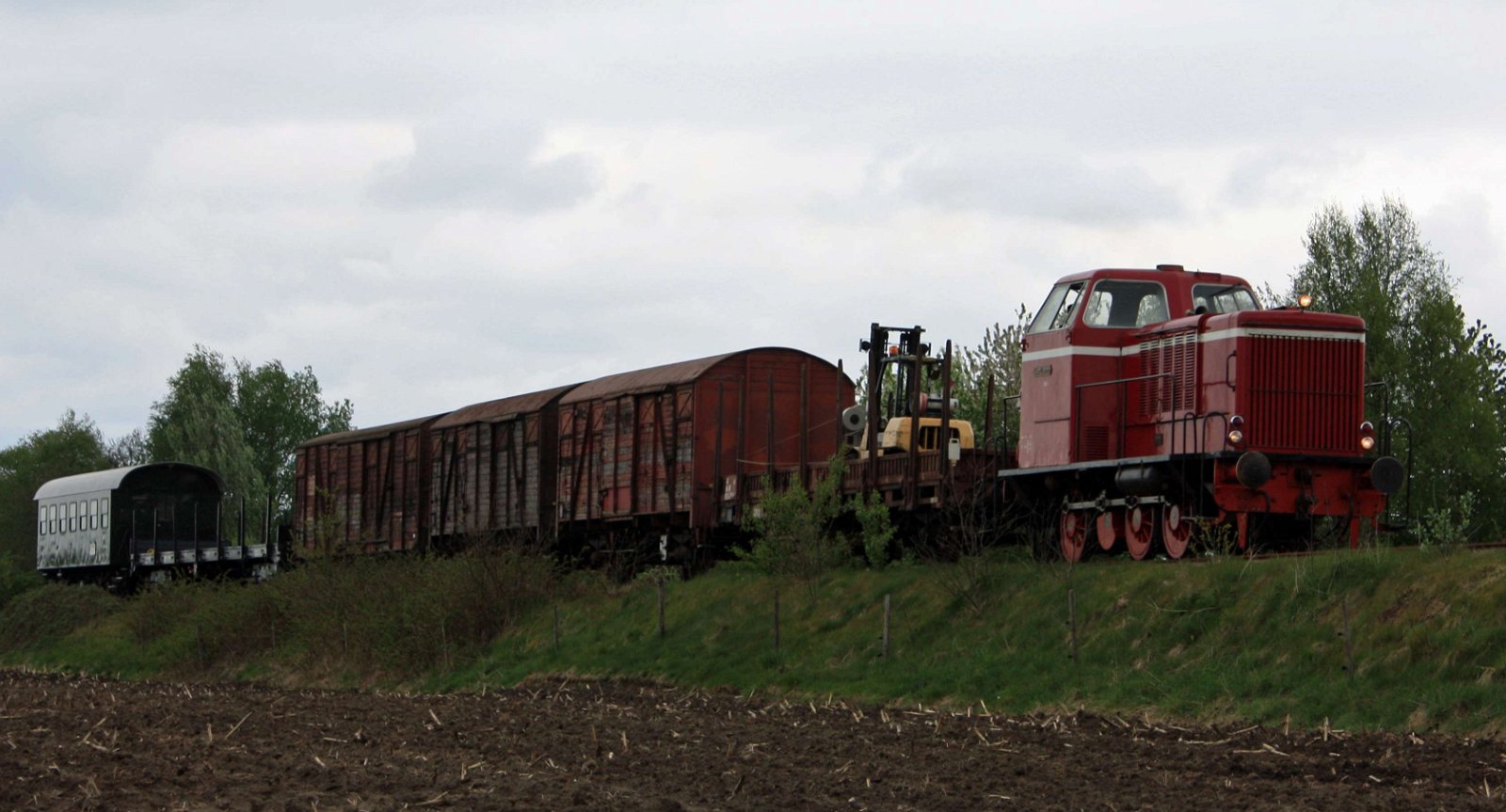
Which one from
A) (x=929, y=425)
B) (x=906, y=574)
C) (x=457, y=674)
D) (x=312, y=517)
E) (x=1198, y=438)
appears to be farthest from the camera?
(x=312, y=517)

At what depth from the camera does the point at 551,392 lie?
120 feet

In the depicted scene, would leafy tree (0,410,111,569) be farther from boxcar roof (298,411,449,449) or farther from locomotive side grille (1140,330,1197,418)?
locomotive side grille (1140,330,1197,418)

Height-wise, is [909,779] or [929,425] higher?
[929,425]

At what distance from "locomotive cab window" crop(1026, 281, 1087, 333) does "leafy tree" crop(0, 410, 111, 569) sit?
71517 millimetres

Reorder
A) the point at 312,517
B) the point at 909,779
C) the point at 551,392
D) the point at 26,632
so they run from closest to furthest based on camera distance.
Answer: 1. the point at 909,779
2. the point at 551,392
3. the point at 312,517
4. the point at 26,632

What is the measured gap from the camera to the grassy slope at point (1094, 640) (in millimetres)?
16281

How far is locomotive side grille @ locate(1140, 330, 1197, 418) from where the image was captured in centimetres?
2150

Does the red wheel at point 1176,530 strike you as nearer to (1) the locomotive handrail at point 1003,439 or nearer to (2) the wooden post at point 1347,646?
(1) the locomotive handrail at point 1003,439

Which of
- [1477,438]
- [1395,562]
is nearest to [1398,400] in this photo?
[1477,438]

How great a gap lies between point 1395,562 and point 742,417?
14251 mm

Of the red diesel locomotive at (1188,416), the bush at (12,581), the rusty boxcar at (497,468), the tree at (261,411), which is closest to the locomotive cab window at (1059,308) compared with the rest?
the red diesel locomotive at (1188,416)

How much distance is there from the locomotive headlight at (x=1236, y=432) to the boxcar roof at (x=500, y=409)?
1797 cm

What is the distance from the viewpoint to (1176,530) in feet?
68.9

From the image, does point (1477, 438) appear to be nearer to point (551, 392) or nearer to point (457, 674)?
point (551, 392)
